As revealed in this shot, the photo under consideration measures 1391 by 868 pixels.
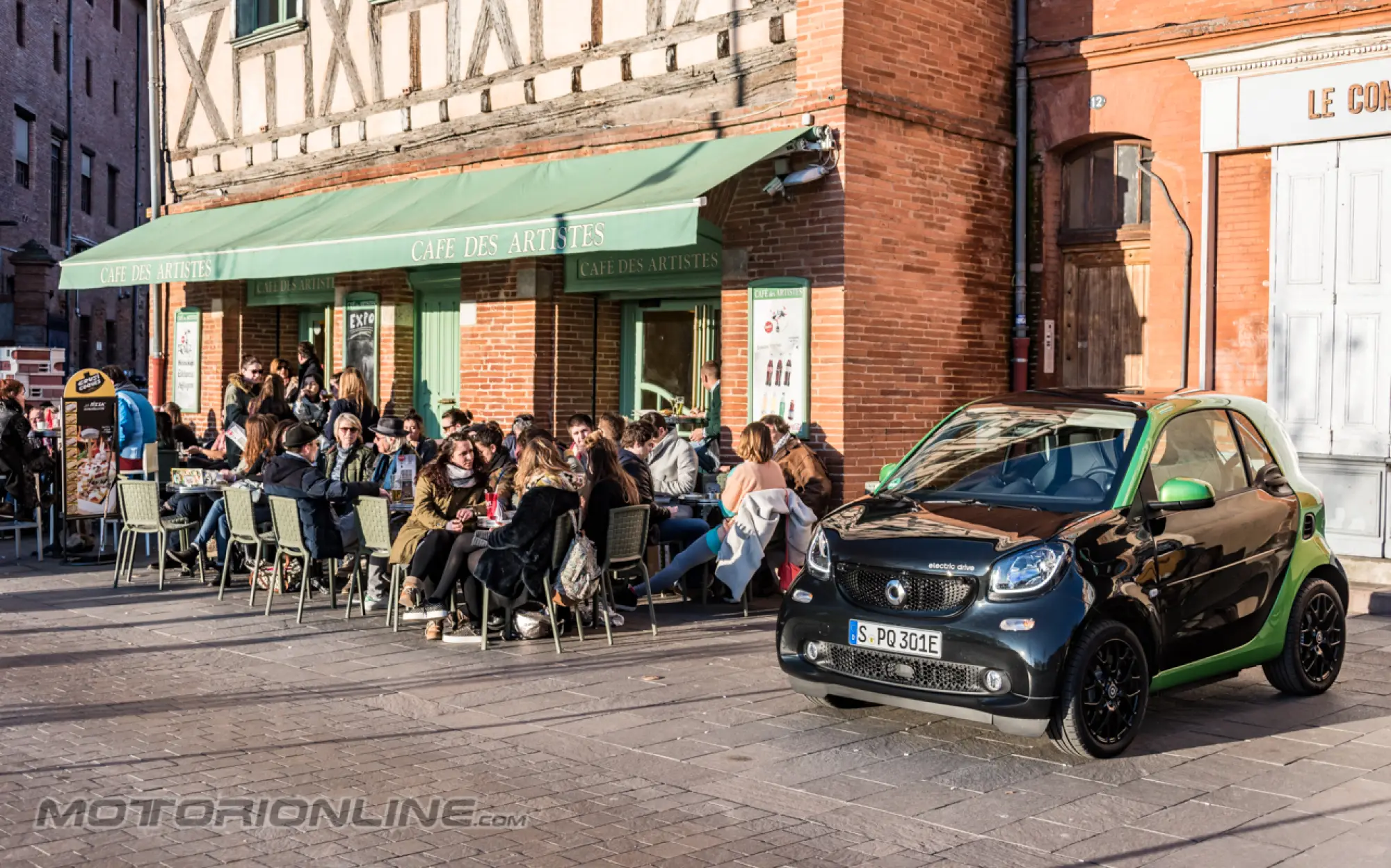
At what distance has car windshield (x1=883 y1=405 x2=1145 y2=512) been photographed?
7.00 meters

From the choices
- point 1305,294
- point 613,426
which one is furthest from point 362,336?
point 1305,294

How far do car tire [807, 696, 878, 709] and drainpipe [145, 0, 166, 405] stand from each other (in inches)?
550

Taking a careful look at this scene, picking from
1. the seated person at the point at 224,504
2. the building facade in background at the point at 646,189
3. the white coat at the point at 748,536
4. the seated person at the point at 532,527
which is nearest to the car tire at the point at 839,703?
the seated person at the point at 532,527

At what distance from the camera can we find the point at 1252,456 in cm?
773

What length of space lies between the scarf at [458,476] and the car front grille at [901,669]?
3.68 m

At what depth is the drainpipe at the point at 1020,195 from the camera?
43.4ft

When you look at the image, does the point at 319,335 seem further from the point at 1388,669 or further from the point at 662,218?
the point at 1388,669

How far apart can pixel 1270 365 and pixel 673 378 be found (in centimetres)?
567

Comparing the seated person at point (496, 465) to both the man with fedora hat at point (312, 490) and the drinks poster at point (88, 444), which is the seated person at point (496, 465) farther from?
the drinks poster at point (88, 444)

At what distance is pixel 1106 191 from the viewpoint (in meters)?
13.2

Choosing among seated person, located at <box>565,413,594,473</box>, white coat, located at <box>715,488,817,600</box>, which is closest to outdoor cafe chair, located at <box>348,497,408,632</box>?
seated person, located at <box>565,413,594,473</box>

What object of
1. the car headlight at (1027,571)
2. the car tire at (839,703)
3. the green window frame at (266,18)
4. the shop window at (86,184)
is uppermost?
the shop window at (86,184)

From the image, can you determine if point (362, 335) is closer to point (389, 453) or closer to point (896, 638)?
point (389, 453)

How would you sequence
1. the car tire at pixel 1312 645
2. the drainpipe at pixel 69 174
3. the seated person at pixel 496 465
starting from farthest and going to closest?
1. the drainpipe at pixel 69 174
2. the seated person at pixel 496 465
3. the car tire at pixel 1312 645
